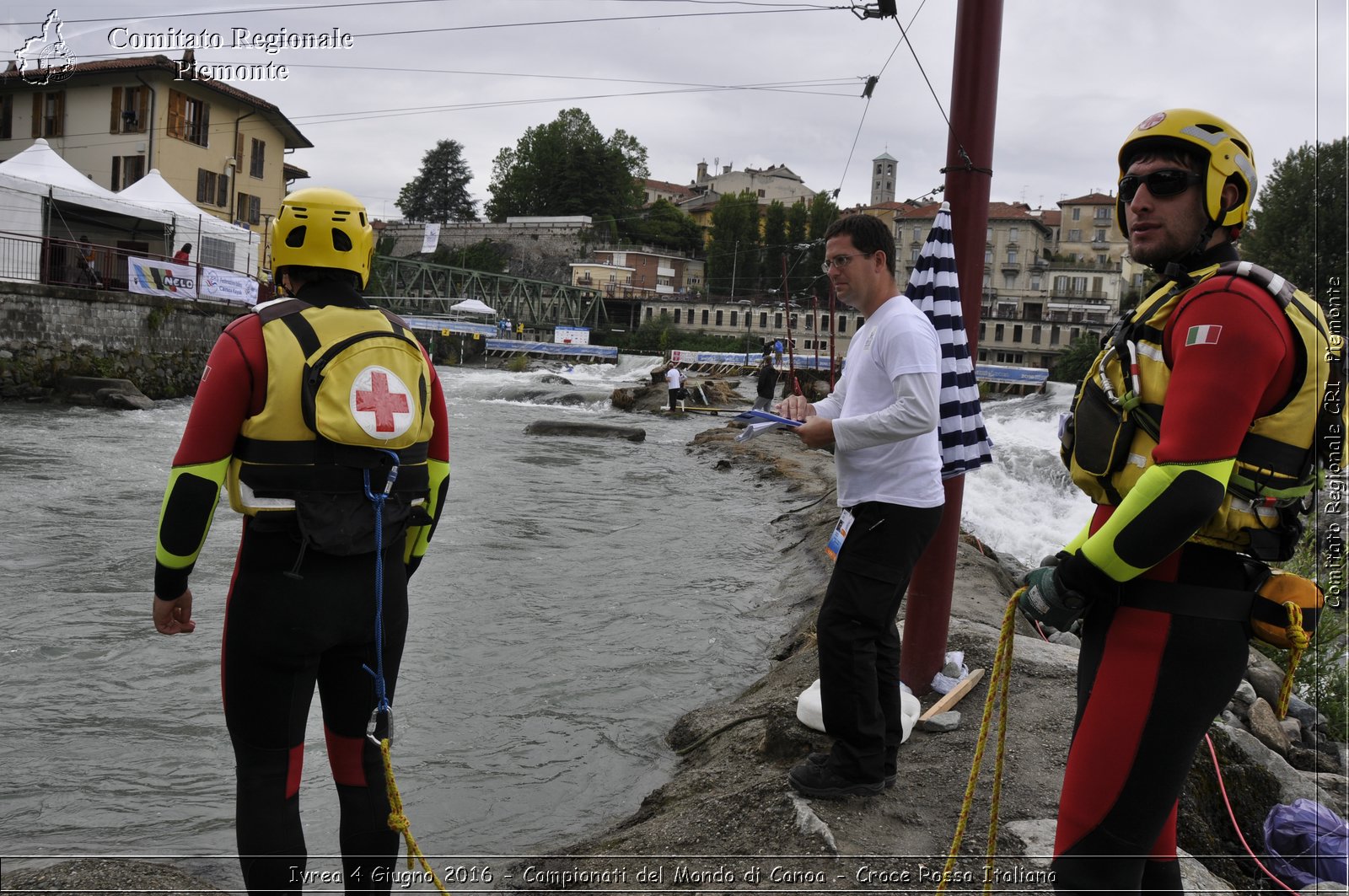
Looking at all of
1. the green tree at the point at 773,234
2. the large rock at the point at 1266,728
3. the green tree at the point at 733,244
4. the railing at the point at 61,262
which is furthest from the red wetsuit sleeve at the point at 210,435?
the green tree at the point at 733,244

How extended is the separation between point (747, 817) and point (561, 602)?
17.2 ft

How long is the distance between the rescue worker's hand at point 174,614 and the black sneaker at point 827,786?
7.35ft

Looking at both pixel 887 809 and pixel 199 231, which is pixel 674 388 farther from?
pixel 887 809

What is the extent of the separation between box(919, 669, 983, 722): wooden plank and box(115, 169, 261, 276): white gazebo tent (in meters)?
29.2

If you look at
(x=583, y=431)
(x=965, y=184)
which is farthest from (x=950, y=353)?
(x=583, y=431)

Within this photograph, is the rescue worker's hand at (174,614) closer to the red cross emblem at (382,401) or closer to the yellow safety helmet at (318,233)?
the red cross emblem at (382,401)

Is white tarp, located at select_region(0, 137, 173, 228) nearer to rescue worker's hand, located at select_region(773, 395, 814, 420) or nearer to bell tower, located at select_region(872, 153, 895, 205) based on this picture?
rescue worker's hand, located at select_region(773, 395, 814, 420)

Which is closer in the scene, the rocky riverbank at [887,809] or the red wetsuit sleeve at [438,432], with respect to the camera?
the red wetsuit sleeve at [438,432]

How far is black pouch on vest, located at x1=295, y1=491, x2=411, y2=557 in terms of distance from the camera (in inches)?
109

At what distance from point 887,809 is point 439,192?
13426 cm

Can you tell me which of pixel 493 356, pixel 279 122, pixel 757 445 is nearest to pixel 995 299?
pixel 493 356

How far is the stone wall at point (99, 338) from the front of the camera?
23.0 m

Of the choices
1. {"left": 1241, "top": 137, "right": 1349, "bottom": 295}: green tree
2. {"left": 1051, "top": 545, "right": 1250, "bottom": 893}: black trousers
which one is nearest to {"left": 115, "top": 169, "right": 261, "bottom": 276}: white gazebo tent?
{"left": 1241, "top": 137, "right": 1349, "bottom": 295}: green tree

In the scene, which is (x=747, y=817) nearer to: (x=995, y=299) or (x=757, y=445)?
(x=757, y=445)
